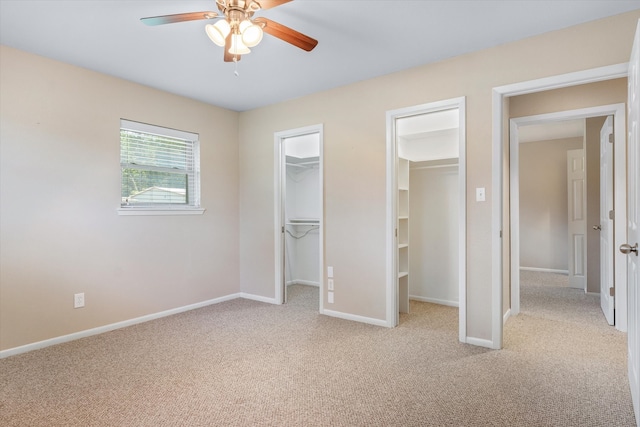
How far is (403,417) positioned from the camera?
1897mm

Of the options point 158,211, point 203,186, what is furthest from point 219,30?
point 203,186

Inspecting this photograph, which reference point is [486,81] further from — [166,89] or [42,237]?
[42,237]

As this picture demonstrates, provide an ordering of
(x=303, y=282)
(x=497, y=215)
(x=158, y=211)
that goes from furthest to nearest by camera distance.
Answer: (x=303, y=282) → (x=158, y=211) → (x=497, y=215)

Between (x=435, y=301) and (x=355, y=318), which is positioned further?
(x=435, y=301)

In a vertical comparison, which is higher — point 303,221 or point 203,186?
point 203,186

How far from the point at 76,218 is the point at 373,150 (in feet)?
9.17

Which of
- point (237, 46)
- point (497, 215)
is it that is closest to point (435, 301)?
point (497, 215)

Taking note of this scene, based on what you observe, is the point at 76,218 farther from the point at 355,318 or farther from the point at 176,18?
the point at 355,318

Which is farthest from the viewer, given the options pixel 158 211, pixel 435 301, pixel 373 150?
pixel 435 301

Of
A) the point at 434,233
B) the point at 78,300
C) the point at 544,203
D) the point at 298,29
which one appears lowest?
the point at 78,300

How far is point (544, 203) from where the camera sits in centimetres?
659

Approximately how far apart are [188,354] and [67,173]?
1888 millimetres

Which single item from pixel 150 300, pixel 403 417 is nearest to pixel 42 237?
pixel 150 300

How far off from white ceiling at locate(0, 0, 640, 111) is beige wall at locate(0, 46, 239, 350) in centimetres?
29
